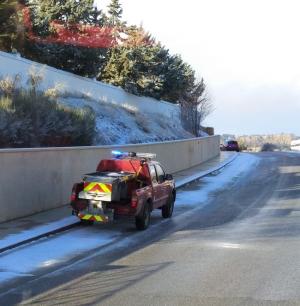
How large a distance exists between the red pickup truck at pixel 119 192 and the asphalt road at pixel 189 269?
0.62 meters

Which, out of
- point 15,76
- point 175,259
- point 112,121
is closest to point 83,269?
point 175,259

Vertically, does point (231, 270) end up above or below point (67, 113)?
below

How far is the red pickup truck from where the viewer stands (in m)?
12.9

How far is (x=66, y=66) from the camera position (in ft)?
123

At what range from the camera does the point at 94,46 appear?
37.9 m

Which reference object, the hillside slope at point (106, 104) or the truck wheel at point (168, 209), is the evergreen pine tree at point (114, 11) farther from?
the truck wheel at point (168, 209)

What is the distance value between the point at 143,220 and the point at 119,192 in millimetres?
843

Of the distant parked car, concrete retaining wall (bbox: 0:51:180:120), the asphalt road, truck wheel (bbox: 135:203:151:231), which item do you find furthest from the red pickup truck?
the distant parked car

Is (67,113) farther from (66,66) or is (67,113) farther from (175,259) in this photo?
(66,66)

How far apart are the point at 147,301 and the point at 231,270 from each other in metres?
2.24

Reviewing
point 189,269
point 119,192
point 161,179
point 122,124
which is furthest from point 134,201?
point 122,124

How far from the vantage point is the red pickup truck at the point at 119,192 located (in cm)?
1288

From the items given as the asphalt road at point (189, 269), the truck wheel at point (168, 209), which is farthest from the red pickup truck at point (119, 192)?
the truck wheel at point (168, 209)

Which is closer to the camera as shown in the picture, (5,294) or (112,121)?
(5,294)
